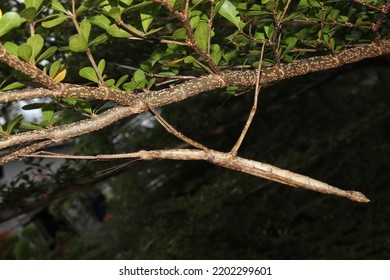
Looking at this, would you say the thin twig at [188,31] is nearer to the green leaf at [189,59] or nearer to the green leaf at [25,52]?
the green leaf at [189,59]

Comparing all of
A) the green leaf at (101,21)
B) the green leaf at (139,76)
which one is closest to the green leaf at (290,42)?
the green leaf at (139,76)

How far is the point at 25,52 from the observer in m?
0.94

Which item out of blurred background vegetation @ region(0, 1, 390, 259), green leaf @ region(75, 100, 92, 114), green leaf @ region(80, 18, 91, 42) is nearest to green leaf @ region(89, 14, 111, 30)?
green leaf @ region(80, 18, 91, 42)

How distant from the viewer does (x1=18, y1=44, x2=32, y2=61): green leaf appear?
0.93m

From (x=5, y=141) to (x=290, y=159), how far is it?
2.69 m

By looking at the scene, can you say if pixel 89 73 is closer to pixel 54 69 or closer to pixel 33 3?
pixel 54 69

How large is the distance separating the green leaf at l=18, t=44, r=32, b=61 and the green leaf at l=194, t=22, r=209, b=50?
0.45m

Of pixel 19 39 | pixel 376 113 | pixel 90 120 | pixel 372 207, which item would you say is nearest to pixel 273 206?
pixel 372 207

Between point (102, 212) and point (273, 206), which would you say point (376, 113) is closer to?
point (273, 206)

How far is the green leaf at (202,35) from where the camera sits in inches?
44.8

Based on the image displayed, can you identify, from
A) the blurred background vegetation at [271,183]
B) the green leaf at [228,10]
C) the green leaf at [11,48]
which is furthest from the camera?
the blurred background vegetation at [271,183]

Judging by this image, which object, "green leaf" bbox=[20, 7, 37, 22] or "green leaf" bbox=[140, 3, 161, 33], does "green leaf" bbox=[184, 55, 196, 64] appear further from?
"green leaf" bbox=[20, 7, 37, 22]

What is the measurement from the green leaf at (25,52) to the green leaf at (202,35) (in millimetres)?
447

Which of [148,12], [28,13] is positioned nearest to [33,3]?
[28,13]
